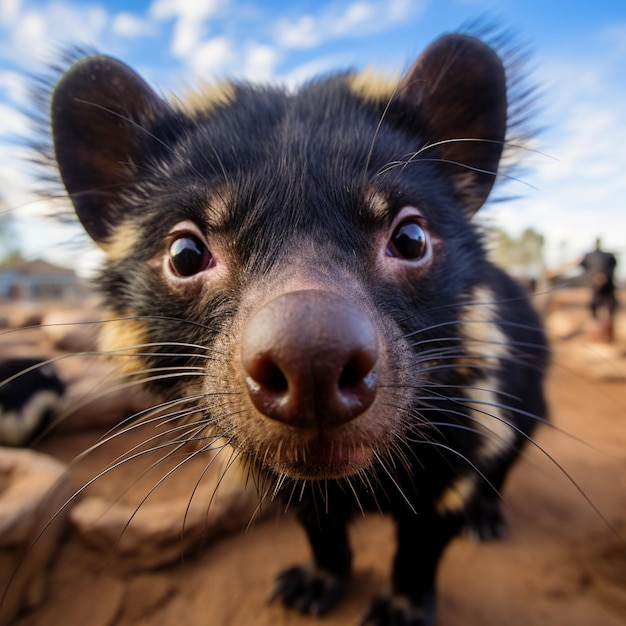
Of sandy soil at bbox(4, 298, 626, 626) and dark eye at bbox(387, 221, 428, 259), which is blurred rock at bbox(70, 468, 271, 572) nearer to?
sandy soil at bbox(4, 298, 626, 626)

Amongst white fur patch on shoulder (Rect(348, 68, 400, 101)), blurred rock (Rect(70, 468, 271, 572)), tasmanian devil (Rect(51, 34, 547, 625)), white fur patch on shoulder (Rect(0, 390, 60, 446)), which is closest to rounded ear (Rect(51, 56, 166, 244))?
tasmanian devil (Rect(51, 34, 547, 625))

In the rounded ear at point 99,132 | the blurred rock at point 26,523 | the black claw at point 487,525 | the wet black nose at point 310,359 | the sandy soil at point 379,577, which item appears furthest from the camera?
the black claw at point 487,525

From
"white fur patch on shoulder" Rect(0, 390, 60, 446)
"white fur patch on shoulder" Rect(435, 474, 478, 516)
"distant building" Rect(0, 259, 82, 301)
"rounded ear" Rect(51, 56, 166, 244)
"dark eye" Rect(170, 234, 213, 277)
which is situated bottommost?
"distant building" Rect(0, 259, 82, 301)

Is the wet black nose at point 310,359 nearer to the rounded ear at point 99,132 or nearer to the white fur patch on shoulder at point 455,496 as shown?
the white fur patch on shoulder at point 455,496

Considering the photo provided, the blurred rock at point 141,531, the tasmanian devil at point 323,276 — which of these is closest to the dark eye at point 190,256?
the tasmanian devil at point 323,276

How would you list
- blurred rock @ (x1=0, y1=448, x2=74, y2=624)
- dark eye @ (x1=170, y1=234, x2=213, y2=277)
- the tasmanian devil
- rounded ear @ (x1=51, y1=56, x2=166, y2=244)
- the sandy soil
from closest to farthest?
the tasmanian devil
dark eye @ (x1=170, y1=234, x2=213, y2=277)
rounded ear @ (x1=51, y1=56, x2=166, y2=244)
blurred rock @ (x1=0, y1=448, x2=74, y2=624)
the sandy soil

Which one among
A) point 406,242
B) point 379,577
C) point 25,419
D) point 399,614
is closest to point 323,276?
point 406,242
